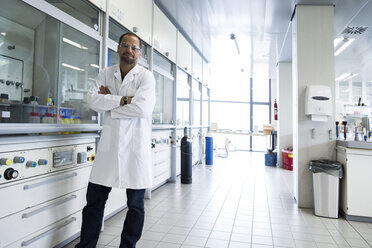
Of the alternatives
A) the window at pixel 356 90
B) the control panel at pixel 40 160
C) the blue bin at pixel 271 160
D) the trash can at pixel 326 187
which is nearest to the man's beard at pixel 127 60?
the control panel at pixel 40 160

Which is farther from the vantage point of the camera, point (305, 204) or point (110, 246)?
point (305, 204)

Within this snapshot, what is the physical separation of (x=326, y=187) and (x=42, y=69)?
3.19m

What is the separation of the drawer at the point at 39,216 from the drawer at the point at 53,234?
0.11 feet

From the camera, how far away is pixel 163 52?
3.97 meters

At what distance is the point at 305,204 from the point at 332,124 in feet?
3.67

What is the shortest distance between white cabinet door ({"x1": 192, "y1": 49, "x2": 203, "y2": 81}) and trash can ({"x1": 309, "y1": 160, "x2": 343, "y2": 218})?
12.1 ft

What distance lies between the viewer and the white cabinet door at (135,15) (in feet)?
8.41

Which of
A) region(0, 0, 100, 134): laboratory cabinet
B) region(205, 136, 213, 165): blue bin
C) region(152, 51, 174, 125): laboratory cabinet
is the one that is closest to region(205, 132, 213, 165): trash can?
region(205, 136, 213, 165): blue bin

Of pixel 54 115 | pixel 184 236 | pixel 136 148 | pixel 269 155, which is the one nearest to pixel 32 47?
pixel 54 115

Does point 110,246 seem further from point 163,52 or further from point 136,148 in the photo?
point 163,52

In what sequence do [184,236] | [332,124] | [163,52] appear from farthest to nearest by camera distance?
[163,52] < [332,124] < [184,236]

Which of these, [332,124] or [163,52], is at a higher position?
[163,52]

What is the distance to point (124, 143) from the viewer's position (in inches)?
71.2

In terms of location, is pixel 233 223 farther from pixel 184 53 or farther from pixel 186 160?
pixel 184 53
